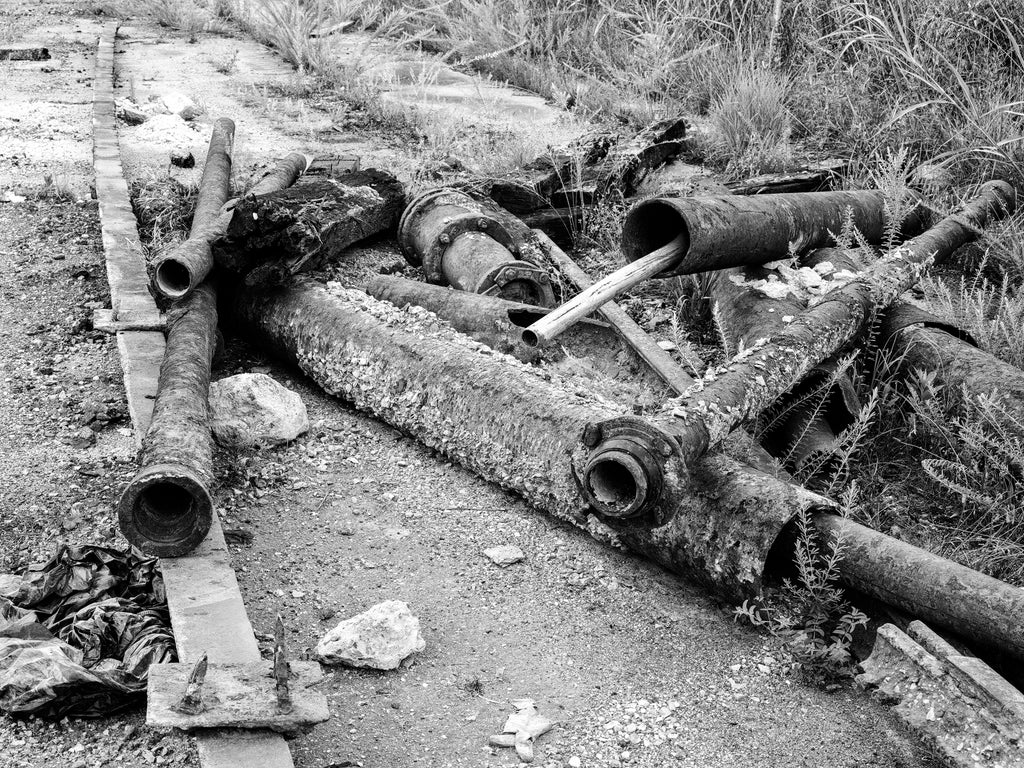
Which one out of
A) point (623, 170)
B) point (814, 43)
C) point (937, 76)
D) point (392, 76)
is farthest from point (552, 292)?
point (392, 76)

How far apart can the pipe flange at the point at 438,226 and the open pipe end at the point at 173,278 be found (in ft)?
3.56

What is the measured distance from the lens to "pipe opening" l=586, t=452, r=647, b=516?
2320 mm

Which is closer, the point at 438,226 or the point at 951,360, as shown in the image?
the point at 951,360

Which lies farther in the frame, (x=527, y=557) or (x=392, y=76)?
(x=392, y=76)

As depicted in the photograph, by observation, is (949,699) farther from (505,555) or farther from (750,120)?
(750,120)

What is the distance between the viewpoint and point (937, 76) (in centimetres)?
555

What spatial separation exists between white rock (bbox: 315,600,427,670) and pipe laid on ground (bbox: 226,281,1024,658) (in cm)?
57

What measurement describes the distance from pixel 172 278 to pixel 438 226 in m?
1.20

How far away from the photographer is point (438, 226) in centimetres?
416

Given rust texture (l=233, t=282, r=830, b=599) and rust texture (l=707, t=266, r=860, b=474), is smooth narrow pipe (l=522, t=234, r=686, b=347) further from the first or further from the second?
rust texture (l=707, t=266, r=860, b=474)

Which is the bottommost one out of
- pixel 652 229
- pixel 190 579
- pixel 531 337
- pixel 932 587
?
pixel 190 579

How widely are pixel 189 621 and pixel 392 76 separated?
20.6ft

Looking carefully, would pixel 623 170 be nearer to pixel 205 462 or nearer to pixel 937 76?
pixel 937 76

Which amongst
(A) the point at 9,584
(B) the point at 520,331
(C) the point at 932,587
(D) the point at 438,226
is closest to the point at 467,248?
(D) the point at 438,226
